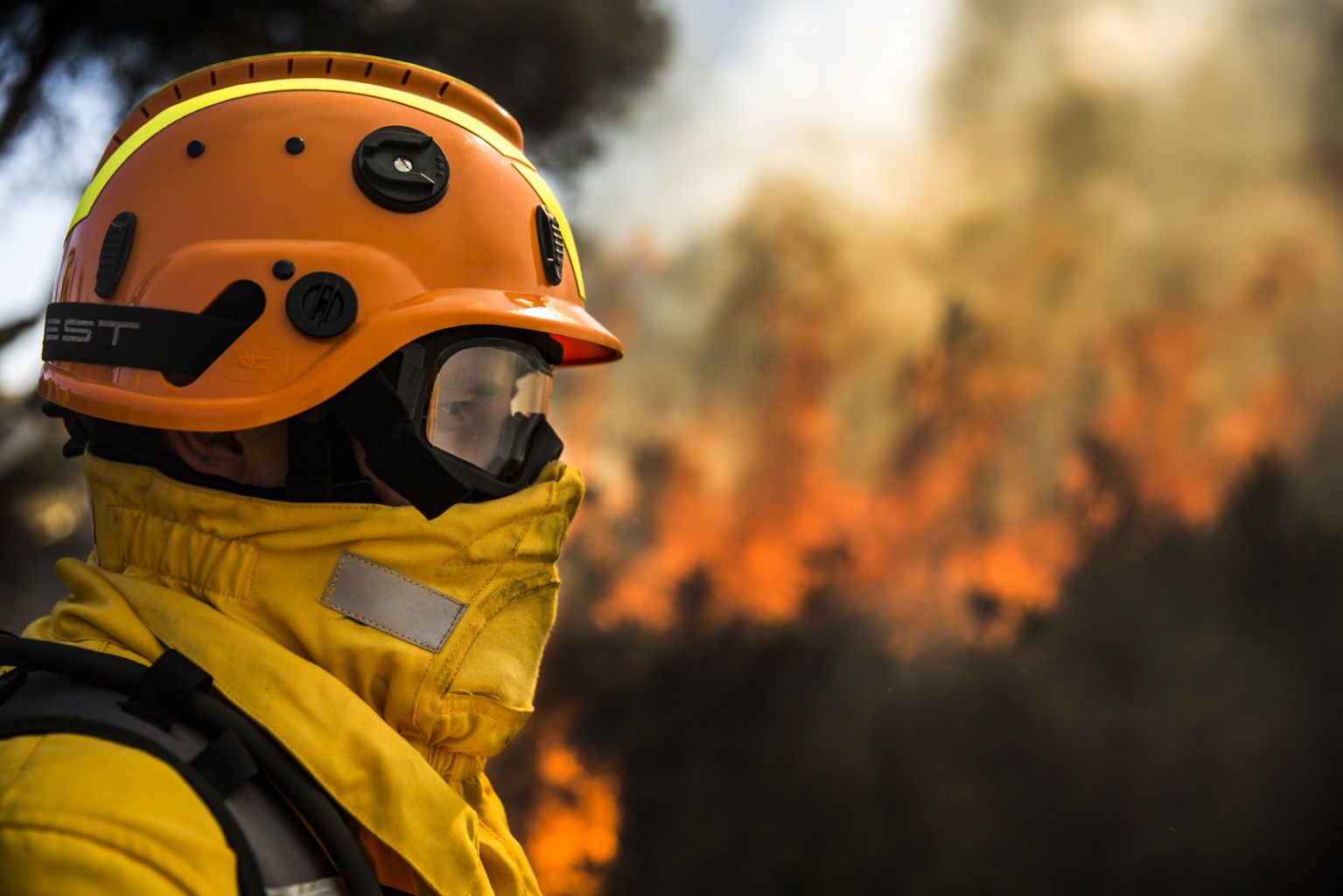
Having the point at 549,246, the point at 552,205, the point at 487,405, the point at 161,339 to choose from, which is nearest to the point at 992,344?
the point at 552,205

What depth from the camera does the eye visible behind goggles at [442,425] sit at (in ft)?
5.66

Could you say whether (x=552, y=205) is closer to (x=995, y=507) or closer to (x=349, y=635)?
(x=349, y=635)

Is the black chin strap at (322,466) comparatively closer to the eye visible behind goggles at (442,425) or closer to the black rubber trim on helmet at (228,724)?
the eye visible behind goggles at (442,425)

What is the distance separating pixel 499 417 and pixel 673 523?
12105 mm

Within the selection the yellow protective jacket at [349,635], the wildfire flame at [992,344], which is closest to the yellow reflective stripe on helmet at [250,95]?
the yellow protective jacket at [349,635]

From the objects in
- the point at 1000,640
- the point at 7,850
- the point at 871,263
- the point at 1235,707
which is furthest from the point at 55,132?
the point at 1235,707

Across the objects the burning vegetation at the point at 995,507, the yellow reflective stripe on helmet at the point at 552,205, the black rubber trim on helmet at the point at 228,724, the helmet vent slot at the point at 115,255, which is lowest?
the black rubber trim on helmet at the point at 228,724

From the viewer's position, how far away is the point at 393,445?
1719 millimetres

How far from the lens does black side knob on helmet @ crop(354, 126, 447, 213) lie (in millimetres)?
1838

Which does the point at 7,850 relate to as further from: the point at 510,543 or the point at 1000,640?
the point at 1000,640

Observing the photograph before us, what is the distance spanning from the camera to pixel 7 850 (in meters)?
1.20

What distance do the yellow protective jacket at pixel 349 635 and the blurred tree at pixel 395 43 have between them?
24.5 feet

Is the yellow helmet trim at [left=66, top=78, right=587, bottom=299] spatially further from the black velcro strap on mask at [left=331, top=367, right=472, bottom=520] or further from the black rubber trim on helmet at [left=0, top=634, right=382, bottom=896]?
the black rubber trim on helmet at [left=0, top=634, right=382, bottom=896]

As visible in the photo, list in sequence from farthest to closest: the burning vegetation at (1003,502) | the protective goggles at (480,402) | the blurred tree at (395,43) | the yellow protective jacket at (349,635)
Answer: the burning vegetation at (1003,502)
the blurred tree at (395,43)
the protective goggles at (480,402)
the yellow protective jacket at (349,635)
